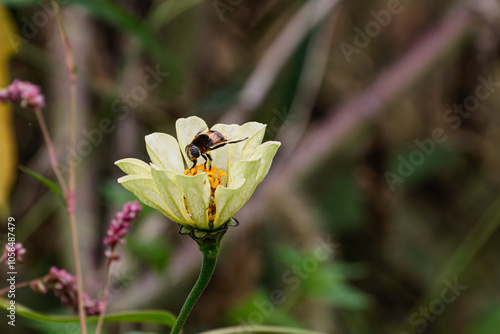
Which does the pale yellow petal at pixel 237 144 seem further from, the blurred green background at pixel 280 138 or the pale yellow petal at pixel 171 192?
the blurred green background at pixel 280 138

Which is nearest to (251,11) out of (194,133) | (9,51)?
(9,51)

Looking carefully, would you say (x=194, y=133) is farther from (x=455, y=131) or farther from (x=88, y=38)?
(x=455, y=131)

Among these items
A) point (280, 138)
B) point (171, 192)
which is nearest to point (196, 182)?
point (171, 192)

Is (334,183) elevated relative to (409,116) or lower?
lower

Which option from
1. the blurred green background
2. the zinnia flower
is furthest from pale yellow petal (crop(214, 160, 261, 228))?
the blurred green background

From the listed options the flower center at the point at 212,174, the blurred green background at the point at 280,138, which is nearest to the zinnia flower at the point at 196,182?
the flower center at the point at 212,174

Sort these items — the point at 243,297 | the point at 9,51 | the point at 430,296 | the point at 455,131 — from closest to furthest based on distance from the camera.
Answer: the point at 9,51 < the point at 243,297 < the point at 430,296 < the point at 455,131

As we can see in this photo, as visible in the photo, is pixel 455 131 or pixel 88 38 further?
pixel 455 131

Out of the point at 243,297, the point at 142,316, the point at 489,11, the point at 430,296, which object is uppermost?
the point at 489,11
